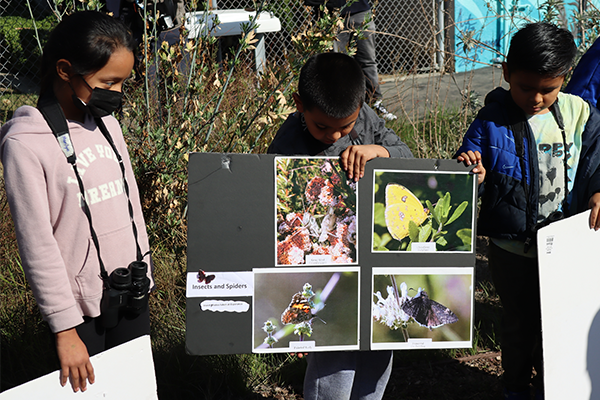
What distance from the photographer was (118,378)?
1774mm

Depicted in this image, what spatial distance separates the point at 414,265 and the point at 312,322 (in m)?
0.42

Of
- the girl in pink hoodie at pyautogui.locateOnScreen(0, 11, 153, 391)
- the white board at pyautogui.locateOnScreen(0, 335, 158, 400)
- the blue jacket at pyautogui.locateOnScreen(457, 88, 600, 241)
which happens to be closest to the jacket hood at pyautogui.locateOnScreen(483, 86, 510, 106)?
the blue jacket at pyautogui.locateOnScreen(457, 88, 600, 241)

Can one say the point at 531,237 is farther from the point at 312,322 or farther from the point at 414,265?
the point at 312,322

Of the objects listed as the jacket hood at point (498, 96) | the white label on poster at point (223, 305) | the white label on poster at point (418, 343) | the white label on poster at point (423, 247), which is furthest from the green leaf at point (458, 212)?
the white label on poster at point (223, 305)

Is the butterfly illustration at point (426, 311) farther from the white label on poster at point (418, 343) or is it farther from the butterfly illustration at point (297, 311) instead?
the butterfly illustration at point (297, 311)

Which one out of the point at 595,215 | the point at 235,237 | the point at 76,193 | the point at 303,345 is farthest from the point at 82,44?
the point at 595,215

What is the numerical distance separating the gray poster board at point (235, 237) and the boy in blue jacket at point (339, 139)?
17 centimetres

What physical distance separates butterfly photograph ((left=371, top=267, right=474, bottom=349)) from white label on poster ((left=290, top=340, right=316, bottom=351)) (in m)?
0.23

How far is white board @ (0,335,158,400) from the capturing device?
5.46ft

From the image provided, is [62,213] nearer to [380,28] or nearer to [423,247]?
[423,247]

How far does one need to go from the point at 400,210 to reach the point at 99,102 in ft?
3.64

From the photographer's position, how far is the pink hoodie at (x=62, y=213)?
164 centimetres

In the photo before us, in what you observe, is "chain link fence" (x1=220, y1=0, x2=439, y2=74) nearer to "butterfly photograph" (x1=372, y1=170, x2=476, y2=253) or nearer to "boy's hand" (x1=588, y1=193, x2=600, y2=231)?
"boy's hand" (x1=588, y1=193, x2=600, y2=231)

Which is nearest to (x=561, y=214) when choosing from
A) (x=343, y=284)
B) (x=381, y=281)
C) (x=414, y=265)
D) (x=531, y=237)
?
(x=531, y=237)
